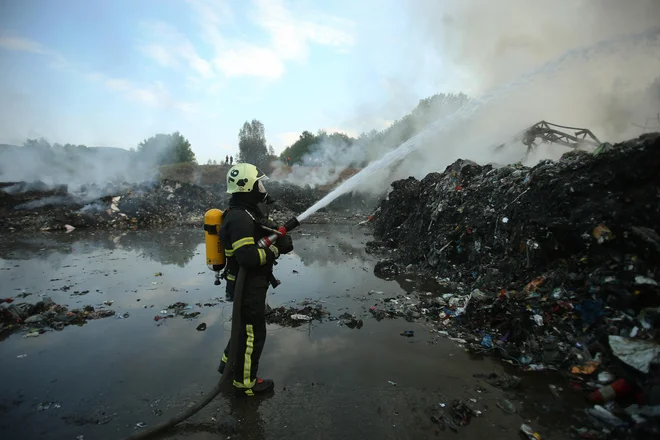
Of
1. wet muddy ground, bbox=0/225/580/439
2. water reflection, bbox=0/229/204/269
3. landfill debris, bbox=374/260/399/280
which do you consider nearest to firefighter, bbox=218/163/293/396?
wet muddy ground, bbox=0/225/580/439

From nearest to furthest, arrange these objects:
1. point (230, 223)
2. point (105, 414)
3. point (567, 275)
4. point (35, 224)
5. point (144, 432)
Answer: point (144, 432), point (105, 414), point (230, 223), point (567, 275), point (35, 224)

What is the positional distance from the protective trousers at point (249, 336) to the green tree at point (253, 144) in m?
32.6

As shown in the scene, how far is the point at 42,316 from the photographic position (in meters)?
4.73

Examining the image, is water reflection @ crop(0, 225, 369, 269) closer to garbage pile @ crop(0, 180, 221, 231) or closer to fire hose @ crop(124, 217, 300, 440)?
garbage pile @ crop(0, 180, 221, 231)

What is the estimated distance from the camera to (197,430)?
8.81 feet

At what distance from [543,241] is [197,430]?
494 cm

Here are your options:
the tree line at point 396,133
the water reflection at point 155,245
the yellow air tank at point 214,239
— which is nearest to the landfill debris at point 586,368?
the yellow air tank at point 214,239

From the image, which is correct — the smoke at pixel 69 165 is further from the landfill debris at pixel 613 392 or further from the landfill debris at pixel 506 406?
the landfill debris at pixel 613 392

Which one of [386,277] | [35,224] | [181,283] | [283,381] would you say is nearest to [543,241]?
[386,277]

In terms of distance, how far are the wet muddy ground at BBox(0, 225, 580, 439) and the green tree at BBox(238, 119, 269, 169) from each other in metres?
30.9

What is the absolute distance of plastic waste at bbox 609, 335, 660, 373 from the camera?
8.75ft

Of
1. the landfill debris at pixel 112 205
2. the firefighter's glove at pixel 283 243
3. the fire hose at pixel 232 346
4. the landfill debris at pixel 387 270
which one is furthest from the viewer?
the landfill debris at pixel 112 205

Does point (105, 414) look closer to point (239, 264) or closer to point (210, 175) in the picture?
point (239, 264)

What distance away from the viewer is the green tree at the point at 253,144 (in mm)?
37934
